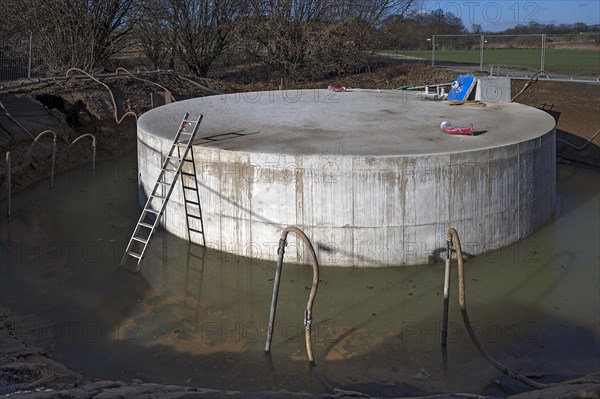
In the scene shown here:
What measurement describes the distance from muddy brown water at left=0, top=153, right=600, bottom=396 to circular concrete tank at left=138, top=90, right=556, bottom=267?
0.31m

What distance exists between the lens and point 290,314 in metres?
8.55

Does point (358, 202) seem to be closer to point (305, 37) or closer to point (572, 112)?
point (572, 112)

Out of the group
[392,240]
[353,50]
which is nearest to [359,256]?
[392,240]

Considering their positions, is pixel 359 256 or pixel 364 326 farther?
pixel 359 256

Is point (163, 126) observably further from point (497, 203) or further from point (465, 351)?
point (465, 351)

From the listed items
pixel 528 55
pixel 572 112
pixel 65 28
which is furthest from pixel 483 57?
pixel 65 28

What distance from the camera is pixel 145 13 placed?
24.8m

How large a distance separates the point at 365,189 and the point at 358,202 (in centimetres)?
22

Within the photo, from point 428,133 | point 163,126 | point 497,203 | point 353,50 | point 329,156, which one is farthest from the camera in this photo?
point 353,50

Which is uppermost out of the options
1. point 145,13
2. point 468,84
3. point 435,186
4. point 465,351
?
point 145,13

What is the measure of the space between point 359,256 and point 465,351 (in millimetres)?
2602

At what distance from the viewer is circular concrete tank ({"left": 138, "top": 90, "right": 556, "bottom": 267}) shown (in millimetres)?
9734

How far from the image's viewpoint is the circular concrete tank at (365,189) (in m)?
9.73

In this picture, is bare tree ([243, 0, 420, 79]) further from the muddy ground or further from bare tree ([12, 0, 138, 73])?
bare tree ([12, 0, 138, 73])
